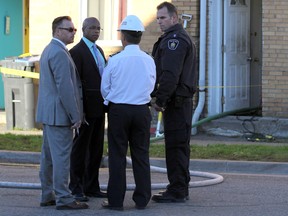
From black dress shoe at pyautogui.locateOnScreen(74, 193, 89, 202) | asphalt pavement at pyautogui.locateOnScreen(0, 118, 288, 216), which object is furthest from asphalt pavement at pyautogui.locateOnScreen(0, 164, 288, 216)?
black dress shoe at pyautogui.locateOnScreen(74, 193, 89, 202)

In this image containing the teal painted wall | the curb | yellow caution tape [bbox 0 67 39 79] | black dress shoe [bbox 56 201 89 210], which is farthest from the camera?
the teal painted wall

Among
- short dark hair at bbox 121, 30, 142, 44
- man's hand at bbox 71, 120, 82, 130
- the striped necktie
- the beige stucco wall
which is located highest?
the beige stucco wall

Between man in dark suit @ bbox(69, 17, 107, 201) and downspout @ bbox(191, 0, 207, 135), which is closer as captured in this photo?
man in dark suit @ bbox(69, 17, 107, 201)

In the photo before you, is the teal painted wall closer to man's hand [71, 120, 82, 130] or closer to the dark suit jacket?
the dark suit jacket

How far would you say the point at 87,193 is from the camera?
860 cm

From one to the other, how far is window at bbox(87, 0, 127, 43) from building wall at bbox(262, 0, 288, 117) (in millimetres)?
2964

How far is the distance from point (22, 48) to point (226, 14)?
4826 mm

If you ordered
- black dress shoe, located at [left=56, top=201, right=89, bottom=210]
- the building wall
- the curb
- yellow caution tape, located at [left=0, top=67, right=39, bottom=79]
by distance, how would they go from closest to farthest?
1. black dress shoe, located at [left=56, top=201, right=89, bottom=210]
2. the curb
3. the building wall
4. yellow caution tape, located at [left=0, top=67, right=39, bottom=79]

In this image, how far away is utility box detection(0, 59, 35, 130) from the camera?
47.3ft

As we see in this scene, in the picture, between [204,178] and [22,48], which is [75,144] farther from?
[22,48]

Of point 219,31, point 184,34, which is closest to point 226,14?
point 219,31

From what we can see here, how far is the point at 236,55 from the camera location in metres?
14.8

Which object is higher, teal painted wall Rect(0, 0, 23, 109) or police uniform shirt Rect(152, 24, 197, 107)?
teal painted wall Rect(0, 0, 23, 109)

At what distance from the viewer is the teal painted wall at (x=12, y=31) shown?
1662cm
